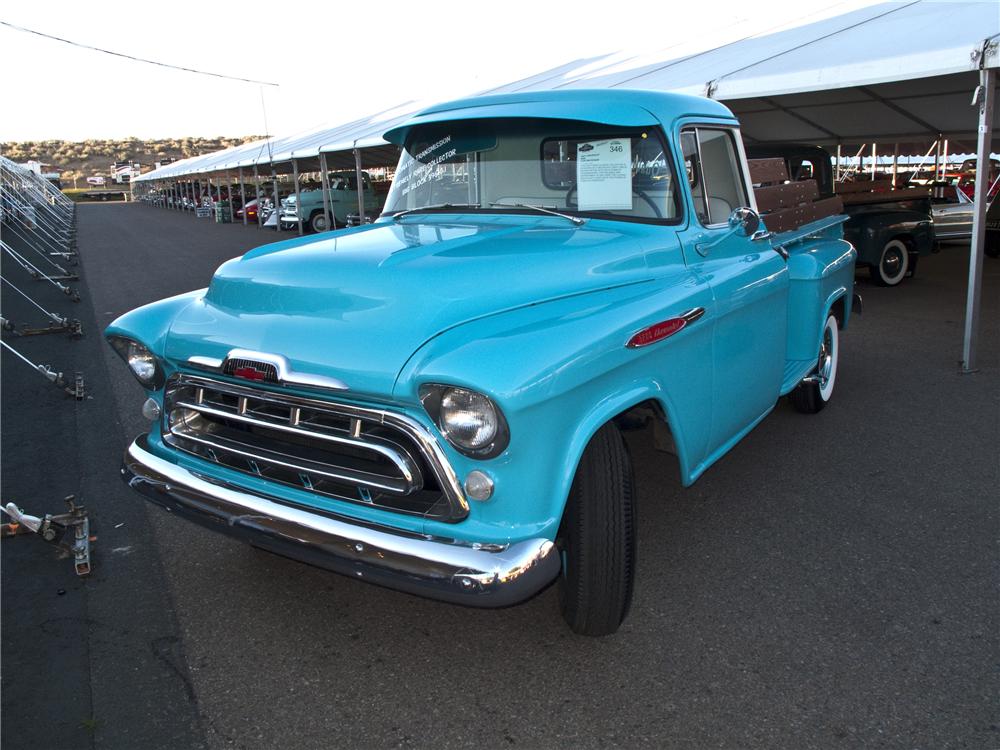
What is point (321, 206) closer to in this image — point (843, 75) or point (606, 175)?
point (843, 75)

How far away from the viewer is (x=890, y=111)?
447 inches

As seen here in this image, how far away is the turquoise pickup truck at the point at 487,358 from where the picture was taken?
229 cm

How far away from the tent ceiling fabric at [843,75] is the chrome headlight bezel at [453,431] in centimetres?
549

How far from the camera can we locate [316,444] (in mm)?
2600

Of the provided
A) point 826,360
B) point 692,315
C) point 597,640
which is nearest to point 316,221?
point 826,360

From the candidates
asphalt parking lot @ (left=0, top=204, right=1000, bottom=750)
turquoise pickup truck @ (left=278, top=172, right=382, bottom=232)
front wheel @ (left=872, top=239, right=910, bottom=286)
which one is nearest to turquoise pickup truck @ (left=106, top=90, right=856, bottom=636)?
asphalt parking lot @ (left=0, top=204, right=1000, bottom=750)

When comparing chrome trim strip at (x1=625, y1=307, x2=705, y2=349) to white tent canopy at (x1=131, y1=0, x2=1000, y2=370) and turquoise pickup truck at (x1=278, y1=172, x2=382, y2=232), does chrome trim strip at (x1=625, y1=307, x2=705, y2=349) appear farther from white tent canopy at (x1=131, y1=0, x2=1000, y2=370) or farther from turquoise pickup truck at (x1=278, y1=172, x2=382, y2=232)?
turquoise pickup truck at (x1=278, y1=172, x2=382, y2=232)

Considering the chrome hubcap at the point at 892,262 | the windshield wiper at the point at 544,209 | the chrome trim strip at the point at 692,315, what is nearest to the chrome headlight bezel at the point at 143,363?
the windshield wiper at the point at 544,209

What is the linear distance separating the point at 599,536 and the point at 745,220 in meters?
1.83

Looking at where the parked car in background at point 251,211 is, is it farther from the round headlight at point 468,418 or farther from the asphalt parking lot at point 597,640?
the round headlight at point 468,418

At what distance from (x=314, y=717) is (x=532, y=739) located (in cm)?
68

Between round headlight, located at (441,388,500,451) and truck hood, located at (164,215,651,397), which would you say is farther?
truck hood, located at (164,215,651,397)

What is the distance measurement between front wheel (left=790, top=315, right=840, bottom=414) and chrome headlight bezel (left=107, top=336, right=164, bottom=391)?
3.68 meters

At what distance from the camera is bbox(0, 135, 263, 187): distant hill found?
305 feet
